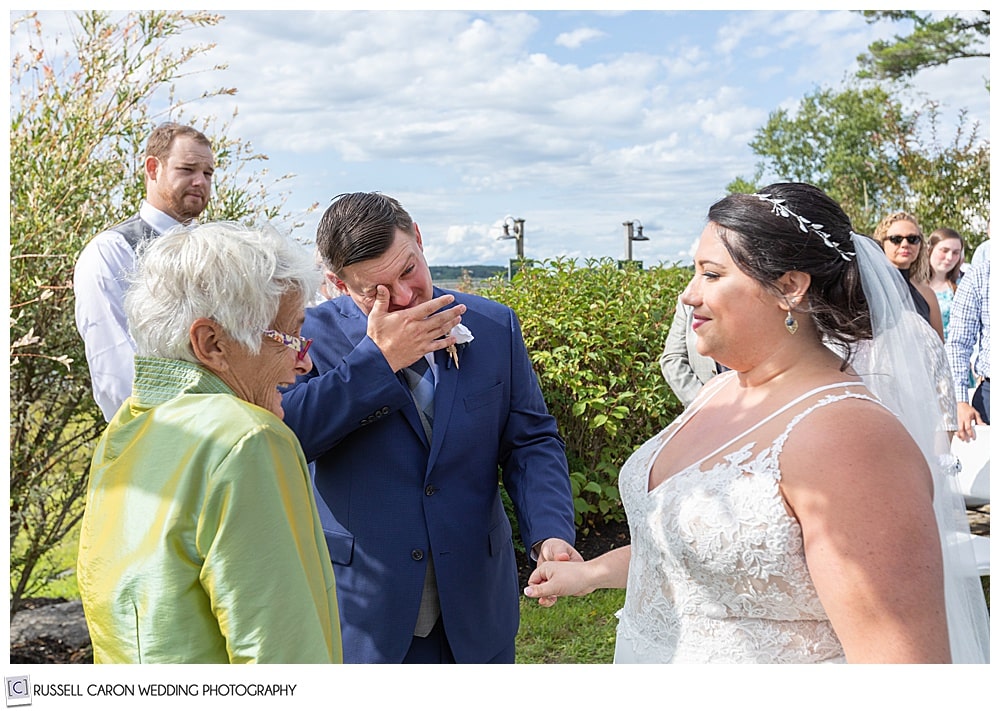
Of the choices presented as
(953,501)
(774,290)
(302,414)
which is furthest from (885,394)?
(302,414)

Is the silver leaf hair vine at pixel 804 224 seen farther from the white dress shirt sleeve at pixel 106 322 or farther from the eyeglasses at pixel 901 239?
the eyeglasses at pixel 901 239

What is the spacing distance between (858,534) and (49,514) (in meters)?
4.41

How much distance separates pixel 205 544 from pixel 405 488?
958mm

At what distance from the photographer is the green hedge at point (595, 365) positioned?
19.0 ft

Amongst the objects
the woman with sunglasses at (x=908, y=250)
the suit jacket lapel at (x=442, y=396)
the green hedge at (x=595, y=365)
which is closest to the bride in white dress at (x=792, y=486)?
the suit jacket lapel at (x=442, y=396)

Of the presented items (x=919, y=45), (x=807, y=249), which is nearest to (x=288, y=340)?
(x=807, y=249)

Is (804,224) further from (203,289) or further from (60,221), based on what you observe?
(60,221)

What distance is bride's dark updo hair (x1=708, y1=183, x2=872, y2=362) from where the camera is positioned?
2141 mm

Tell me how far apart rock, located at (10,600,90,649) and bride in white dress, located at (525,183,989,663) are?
334cm

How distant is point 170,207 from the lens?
390cm
